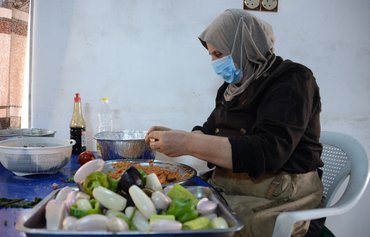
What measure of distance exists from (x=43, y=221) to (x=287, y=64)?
91 centimetres

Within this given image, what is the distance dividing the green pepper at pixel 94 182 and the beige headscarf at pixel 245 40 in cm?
70

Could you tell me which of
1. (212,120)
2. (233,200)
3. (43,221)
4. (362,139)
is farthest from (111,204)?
(362,139)

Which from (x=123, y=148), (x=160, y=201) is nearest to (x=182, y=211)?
(x=160, y=201)

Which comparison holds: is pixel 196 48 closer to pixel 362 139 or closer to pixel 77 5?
pixel 77 5

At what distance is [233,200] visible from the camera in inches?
47.4

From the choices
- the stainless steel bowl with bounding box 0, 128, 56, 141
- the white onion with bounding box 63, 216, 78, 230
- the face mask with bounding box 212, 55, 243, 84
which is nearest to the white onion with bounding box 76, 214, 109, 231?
the white onion with bounding box 63, 216, 78, 230

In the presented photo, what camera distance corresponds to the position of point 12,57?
1.86 m

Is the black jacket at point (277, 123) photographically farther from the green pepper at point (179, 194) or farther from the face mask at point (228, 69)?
the green pepper at point (179, 194)

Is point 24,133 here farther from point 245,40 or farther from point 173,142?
point 245,40

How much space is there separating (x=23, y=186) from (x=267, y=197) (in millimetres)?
812

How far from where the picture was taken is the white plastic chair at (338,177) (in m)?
1.04

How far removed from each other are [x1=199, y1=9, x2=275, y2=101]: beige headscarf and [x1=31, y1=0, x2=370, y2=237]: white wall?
73cm

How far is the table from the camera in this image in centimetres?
86

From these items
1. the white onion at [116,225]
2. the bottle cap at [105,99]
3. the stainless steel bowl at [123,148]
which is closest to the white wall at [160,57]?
the bottle cap at [105,99]
